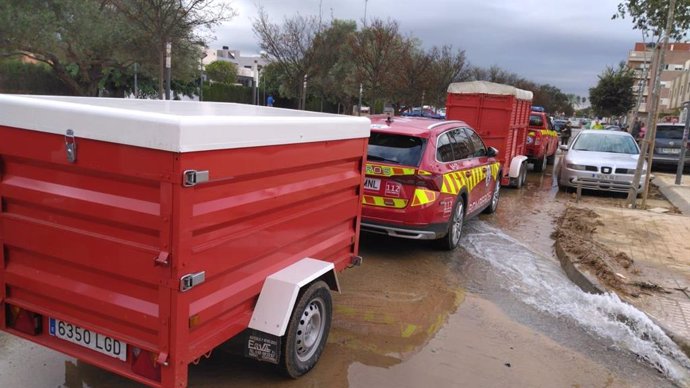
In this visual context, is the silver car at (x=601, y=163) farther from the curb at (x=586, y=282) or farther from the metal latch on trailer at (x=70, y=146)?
the metal latch on trailer at (x=70, y=146)

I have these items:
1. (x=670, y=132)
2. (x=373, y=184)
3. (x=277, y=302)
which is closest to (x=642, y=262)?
(x=373, y=184)

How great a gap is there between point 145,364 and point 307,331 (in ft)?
4.07

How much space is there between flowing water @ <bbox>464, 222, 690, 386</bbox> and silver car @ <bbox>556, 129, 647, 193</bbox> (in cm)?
586

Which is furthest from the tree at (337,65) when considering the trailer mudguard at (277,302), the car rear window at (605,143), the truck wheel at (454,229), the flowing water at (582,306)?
the trailer mudguard at (277,302)

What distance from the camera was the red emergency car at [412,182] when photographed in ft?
21.1

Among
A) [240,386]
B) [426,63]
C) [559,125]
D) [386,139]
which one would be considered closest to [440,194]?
[386,139]

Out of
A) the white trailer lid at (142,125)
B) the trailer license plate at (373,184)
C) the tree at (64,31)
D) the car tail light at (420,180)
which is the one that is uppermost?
the tree at (64,31)

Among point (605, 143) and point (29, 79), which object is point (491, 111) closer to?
point (605, 143)

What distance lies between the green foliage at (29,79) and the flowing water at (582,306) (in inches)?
1412

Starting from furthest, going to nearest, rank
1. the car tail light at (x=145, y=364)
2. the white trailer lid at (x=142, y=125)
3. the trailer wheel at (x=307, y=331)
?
the trailer wheel at (x=307, y=331), the car tail light at (x=145, y=364), the white trailer lid at (x=142, y=125)

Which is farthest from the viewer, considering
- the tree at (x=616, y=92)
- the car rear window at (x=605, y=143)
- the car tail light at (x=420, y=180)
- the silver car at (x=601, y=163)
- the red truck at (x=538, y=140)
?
the tree at (x=616, y=92)

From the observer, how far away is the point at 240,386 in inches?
143

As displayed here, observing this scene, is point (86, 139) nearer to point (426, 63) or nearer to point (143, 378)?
point (143, 378)

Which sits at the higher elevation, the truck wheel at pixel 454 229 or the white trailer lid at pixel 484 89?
the white trailer lid at pixel 484 89
